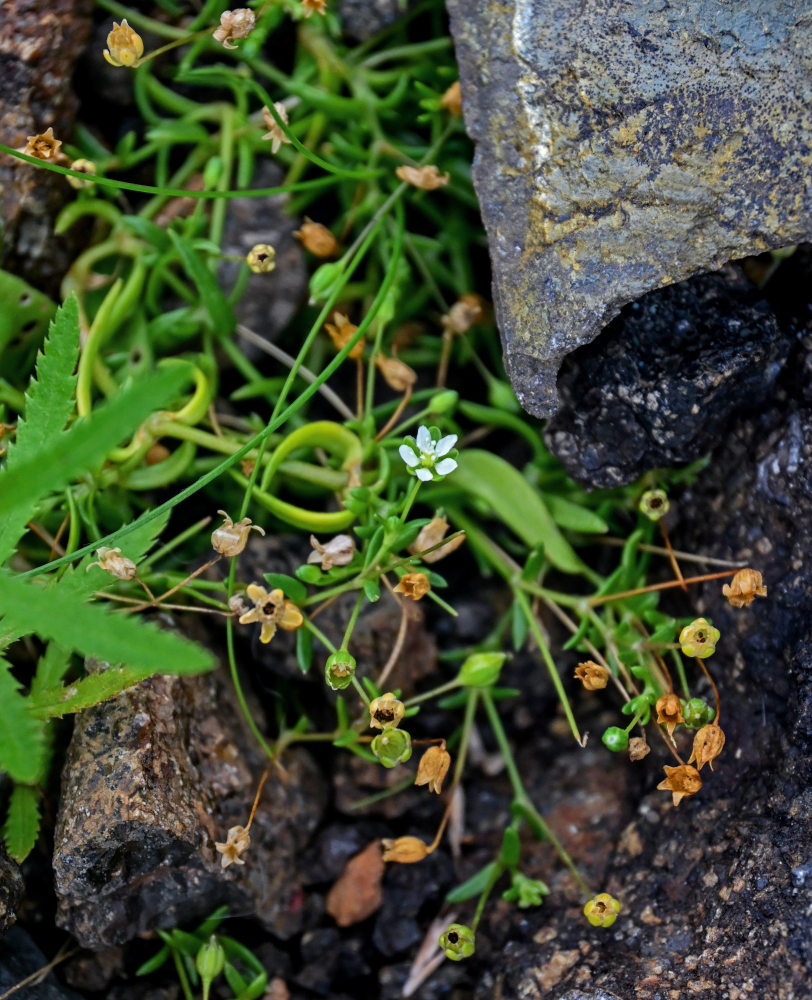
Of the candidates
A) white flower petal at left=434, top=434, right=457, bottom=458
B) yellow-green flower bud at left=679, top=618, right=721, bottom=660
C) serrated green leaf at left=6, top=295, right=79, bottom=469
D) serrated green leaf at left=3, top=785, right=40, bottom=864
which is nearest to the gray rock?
serrated green leaf at left=3, top=785, right=40, bottom=864

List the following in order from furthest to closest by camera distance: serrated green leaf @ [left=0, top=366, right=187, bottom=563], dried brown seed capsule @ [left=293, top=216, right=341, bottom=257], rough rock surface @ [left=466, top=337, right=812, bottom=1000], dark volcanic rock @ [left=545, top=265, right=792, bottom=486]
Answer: dried brown seed capsule @ [left=293, top=216, right=341, bottom=257]
dark volcanic rock @ [left=545, top=265, right=792, bottom=486]
rough rock surface @ [left=466, top=337, right=812, bottom=1000]
serrated green leaf @ [left=0, top=366, right=187, bottom=563]

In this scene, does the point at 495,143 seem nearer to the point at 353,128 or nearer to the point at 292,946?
the point at 353,128

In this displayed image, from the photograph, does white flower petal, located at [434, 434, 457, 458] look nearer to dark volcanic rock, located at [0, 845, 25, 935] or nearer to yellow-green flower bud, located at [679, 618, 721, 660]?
yellow-green flower bud, located at [679, 618, 721, 660]

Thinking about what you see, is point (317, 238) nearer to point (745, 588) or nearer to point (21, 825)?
point (745, 588)

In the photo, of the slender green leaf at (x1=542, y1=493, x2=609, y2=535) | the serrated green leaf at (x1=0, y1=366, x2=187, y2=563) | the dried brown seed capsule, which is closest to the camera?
the serrated green leaf at (x1=0, y1=366, x2=187, y2=563)

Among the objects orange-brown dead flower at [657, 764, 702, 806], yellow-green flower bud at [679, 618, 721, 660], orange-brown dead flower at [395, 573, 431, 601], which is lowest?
orange-brown dead flower at [657, 764, 702, 806]

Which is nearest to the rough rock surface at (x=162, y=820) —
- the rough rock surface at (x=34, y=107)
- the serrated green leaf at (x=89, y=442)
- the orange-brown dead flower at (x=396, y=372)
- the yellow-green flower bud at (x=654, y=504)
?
the serrated green leaf at (x=89, y=442)
